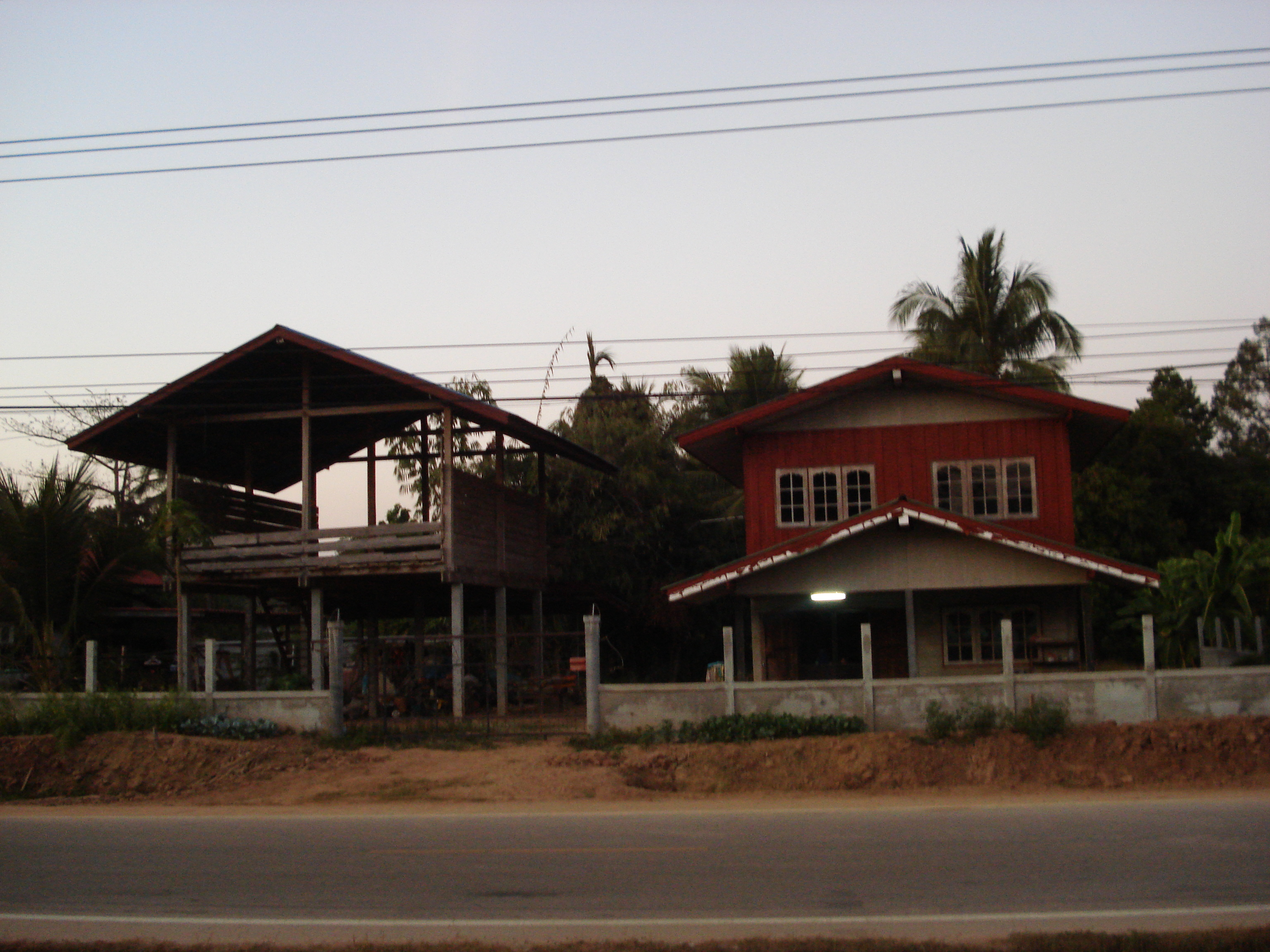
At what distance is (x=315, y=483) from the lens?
28.3 meters

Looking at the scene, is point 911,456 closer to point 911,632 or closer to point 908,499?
point 908,499

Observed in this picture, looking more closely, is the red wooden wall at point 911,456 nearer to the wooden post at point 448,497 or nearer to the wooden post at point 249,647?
the wooden post at point 448,497

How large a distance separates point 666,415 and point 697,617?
752 cm

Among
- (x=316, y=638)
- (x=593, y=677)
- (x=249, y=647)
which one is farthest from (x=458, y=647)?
(x=249, y=647)

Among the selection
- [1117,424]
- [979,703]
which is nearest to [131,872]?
[979,703]

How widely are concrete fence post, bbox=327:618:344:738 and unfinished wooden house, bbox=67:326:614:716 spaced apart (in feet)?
6.27

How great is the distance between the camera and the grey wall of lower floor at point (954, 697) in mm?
17312

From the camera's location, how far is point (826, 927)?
858 cm

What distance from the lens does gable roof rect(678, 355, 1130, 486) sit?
2247 cm

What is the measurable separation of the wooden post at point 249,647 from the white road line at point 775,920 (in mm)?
16830

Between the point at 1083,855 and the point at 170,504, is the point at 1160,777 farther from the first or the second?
the point at 170,504

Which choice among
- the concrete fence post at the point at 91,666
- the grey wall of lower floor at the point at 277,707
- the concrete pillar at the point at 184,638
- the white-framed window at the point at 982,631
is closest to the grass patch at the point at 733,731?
the grey wall of lower floor at the point at 277,707

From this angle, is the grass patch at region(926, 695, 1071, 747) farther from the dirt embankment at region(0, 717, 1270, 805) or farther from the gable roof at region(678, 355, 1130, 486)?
the gable roof at region(678, 355, 1130, 486)

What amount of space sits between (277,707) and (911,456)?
12700mm
